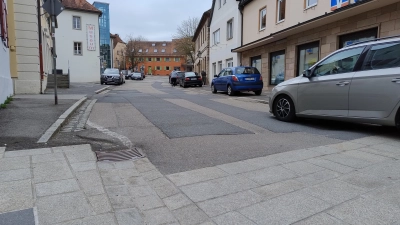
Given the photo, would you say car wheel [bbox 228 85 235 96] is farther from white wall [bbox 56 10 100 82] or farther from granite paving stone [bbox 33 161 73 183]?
white wall [bbox 56 10 100 82]

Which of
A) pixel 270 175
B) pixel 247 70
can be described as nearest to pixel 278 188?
pixel 270 175

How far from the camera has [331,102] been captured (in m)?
6.38

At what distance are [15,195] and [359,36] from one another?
40.5 feet

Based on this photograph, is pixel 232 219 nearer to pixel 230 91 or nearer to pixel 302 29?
pixel 302 29

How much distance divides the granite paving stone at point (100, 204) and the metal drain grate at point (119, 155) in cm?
130

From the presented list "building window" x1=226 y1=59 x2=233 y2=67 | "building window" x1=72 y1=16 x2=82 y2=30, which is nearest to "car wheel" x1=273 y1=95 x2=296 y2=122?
"building window" x1=226 y1=59 x2=233 y2=67

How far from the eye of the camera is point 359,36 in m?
11.6

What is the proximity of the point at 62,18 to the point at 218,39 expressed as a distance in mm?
18491

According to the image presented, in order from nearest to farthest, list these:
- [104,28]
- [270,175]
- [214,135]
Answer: [270,175], [214,135], [104,28]

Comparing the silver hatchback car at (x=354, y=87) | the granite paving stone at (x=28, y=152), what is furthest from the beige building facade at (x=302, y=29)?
the granite paving stone at (x=28, y=152)

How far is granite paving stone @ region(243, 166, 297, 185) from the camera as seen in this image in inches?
140

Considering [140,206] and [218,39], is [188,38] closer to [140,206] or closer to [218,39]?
[218,39]

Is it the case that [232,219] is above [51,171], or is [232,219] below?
below

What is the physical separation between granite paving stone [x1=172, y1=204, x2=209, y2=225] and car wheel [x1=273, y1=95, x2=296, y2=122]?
505 cm
